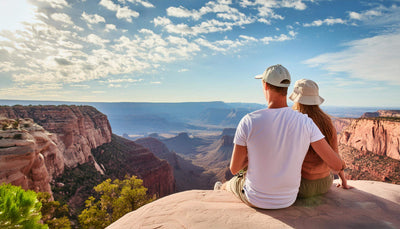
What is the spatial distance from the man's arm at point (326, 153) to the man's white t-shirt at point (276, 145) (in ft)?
0.53

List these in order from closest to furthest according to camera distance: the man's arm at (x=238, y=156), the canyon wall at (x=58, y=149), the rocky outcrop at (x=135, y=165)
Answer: the man's arm at (x=238, y=156)
the canyon wall at (x=58, y=149)
the rocky outcrop at (x=135, y=165)

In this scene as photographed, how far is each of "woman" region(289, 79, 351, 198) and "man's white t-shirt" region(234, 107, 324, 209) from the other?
67cm

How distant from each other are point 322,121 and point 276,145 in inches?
61.2

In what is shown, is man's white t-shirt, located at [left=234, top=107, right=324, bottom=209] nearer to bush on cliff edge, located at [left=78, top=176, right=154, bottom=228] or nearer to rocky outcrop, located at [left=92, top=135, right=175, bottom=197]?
bush on cliff edge, located at [left=78, top=176, right=154, bottom=228]

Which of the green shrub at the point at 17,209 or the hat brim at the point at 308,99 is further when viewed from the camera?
the green shrub at the point at 17,209

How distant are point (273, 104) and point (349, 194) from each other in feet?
10.6

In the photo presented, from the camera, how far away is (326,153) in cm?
296

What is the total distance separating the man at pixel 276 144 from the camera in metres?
2.65

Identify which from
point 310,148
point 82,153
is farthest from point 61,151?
point 310,148

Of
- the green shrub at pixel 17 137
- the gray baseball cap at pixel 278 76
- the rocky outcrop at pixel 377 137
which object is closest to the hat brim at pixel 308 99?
the gray baseball cap at pixel 278 76

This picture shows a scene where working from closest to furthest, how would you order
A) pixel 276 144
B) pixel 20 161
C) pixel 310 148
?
pixel 276 144, pixel 310 148, pixel 20 161

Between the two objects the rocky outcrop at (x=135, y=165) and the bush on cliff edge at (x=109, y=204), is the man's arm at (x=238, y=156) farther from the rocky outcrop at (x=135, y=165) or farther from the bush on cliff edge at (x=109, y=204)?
the rocky outcrop at (x=135, y=165)

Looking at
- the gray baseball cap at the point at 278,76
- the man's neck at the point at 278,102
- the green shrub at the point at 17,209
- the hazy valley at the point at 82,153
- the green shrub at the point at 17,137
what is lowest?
the hazy valley at the point at 82,153

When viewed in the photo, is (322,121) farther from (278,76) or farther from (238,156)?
(238,156)
